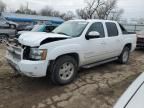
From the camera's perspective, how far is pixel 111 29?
703 centimetres

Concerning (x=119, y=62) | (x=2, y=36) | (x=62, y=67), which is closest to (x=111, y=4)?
(x=2, y=36)

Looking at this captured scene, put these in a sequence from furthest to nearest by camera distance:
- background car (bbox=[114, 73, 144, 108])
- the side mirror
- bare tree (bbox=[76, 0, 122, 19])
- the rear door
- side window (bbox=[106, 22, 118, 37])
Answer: bare tree (bbox=[76, 0, 122, 19]) → side window (bbox=[106, 22, 118, 37]) → the rear door → the side mirror → background car (bbox=[114, 73, 144, 108])

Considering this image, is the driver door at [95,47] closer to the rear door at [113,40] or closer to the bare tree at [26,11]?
the rear door at [113,40]

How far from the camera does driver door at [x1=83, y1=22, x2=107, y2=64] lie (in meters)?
5.84

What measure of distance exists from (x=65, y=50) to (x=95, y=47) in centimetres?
132

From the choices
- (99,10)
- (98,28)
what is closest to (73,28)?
(98,28)

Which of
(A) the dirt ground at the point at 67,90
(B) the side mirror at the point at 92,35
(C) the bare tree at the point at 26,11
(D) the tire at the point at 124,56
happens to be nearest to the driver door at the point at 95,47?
(B) the side mirror at the point at 92,35

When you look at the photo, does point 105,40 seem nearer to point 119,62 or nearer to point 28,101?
point 119,62

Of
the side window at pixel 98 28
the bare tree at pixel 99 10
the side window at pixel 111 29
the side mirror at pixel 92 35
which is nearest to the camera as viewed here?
the side mirror at pixel 92 35

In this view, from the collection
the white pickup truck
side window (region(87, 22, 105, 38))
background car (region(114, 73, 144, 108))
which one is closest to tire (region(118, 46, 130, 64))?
the white pickup truck

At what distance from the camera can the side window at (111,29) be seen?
22.6 ft

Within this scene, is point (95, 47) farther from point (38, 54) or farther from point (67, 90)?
point (38, 54)

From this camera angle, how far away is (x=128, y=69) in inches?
289

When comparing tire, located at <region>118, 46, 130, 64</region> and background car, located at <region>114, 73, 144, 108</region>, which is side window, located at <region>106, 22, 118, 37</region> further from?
background car, located at <region>114, 73, 144, 108</region>
